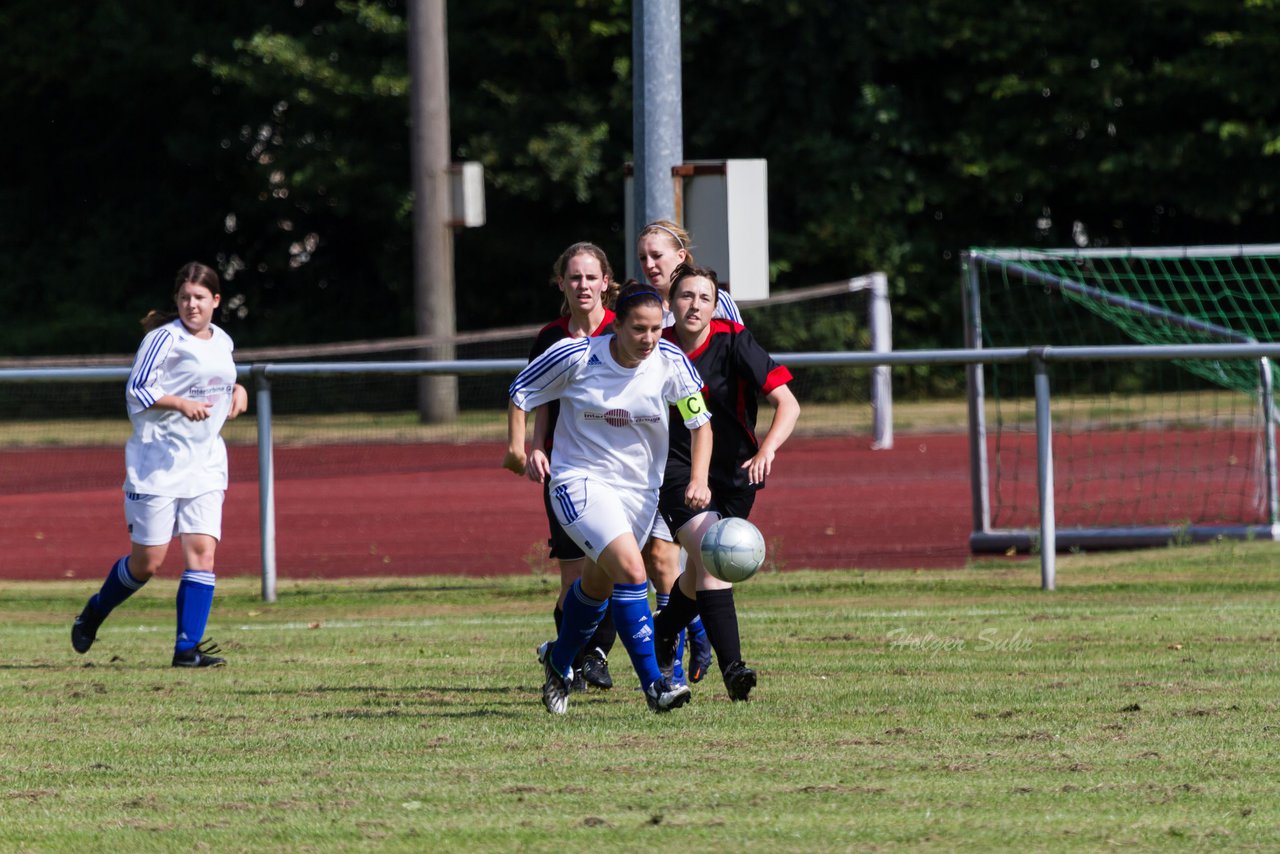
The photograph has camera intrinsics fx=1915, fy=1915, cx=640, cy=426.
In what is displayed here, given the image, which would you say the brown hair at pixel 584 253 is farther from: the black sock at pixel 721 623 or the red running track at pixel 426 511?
the red running track at pixel 426 511

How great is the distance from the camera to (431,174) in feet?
87.5

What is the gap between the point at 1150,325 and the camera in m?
17.7

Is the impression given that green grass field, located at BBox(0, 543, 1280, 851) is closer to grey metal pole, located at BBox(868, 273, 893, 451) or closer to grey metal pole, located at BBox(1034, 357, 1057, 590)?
grey metal pole, located at BBox(1034, 357, 1057, 590)

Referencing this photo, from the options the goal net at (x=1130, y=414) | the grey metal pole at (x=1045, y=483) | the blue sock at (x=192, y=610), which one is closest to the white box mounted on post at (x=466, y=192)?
the goal net at (x=1130, y=414)

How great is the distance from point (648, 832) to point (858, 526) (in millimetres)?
10664

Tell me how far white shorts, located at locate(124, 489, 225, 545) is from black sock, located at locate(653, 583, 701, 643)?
88.4 inches

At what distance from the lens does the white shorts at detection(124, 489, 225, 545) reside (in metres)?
8.57

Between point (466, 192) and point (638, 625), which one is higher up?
point (466, 192)

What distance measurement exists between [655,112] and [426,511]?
823cm

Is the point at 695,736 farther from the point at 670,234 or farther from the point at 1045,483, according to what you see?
the point at 1045,483

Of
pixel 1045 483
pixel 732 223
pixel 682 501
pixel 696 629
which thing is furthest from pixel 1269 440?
pixel 682 501

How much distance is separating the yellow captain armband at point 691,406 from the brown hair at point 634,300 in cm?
36

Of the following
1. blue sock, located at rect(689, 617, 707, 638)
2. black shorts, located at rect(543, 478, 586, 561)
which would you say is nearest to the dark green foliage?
blue sock, located at rect(689, 617, 707, 638)

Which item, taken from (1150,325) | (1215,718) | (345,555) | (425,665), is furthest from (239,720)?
(1150,325)
